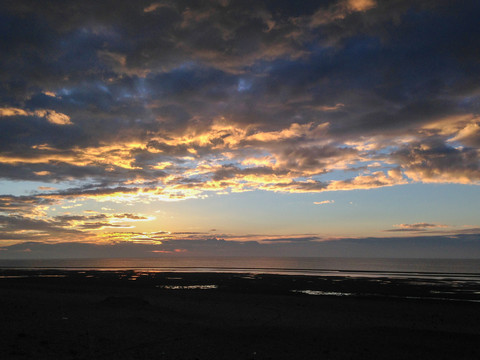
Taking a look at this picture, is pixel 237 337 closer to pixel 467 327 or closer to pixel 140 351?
pixel 140 351

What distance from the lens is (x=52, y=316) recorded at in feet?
61.3

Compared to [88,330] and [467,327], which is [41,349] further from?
[467,327]

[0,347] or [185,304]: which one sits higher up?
[0,347]

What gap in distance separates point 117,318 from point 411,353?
16.1 meters

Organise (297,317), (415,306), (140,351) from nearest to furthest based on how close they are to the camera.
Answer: (140,351) → (297,317) → (415,306)

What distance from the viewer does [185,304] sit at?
26734 mm

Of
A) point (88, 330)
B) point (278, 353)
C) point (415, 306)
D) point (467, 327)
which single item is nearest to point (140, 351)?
Result: point (88, 330)

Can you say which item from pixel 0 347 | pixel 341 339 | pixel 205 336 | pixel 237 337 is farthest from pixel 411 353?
pixel 0 347

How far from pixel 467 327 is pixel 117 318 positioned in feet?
71.5

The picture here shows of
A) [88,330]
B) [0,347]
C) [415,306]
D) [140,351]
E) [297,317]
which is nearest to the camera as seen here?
[0,347]

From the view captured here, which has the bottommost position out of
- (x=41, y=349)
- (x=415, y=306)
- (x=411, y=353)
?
(x=415, y=306)

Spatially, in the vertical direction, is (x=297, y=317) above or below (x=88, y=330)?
A: below

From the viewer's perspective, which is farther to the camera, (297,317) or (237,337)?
(297,317)

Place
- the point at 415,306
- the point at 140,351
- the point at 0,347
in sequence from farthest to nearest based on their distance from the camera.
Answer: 1. the point at 415,306
2. the point at 140,351
3. the point at 0,347
